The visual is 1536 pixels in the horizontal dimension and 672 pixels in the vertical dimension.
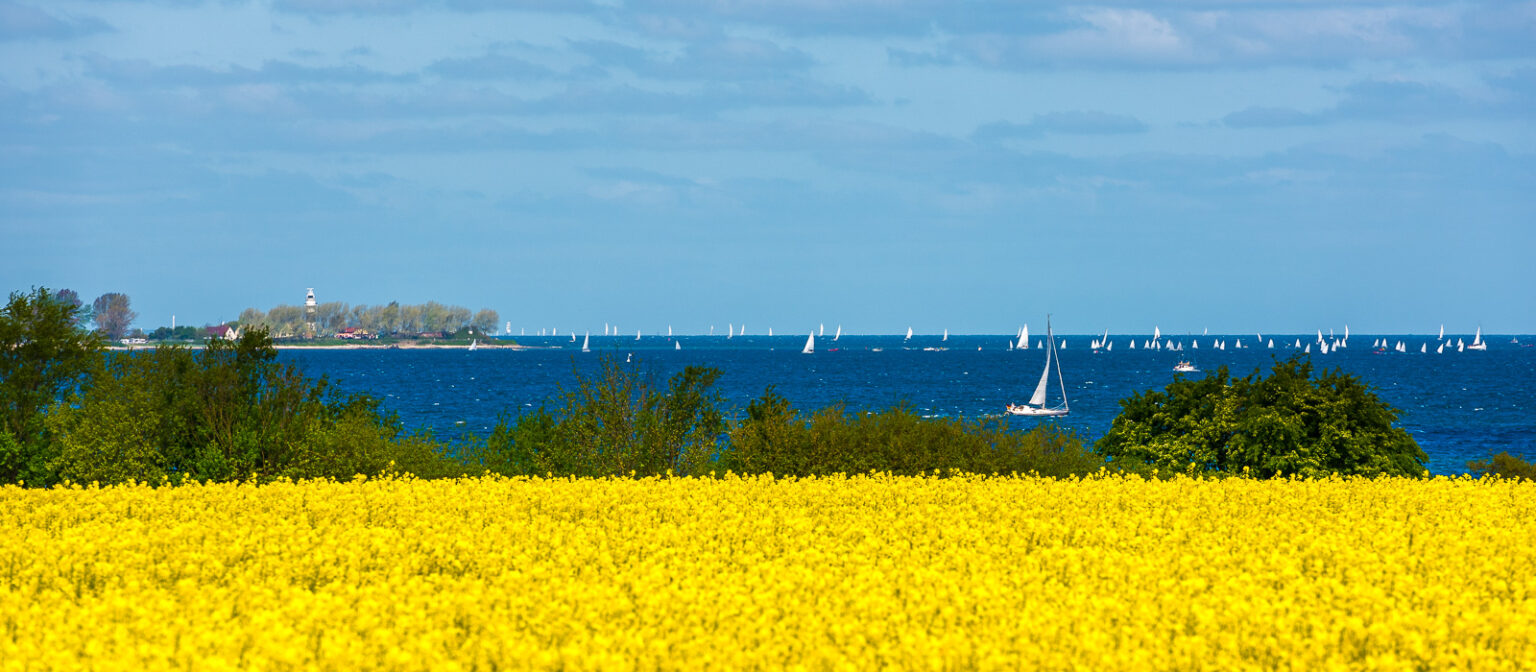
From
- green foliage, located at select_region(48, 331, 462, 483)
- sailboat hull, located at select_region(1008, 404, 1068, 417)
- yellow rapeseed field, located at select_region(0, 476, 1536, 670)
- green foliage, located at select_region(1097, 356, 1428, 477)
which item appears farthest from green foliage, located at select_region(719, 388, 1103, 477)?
sailboat hull, located at select_region(1008, 404, 1068, 417)

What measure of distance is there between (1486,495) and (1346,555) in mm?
6272

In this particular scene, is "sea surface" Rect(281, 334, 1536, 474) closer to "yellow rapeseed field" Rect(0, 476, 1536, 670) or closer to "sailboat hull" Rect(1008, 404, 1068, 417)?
"sailboat hull" Rect(1008, 404, 1068, 417)

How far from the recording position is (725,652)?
27.8 ft

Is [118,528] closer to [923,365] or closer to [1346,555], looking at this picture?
[1346,555]

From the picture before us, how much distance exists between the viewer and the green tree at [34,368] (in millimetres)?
21750

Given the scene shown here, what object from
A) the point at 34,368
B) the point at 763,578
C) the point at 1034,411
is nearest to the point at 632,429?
the point at 34,368

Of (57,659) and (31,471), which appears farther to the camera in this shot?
(31,471)

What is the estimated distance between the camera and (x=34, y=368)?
22.8 meters

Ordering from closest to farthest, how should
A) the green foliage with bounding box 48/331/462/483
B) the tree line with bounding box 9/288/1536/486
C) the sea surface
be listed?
1. the green foliage with bounding box 48/331/462/483
2. the tree line with bounding box 9/288/1536/486
3. the sea surface

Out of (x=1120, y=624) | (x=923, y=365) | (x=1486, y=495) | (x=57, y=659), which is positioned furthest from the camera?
(x=923, y=365)

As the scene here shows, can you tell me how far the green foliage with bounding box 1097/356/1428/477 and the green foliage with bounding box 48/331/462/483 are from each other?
1342cm

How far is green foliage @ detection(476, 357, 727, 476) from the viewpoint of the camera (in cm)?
2319

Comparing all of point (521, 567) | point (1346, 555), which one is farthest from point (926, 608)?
point (1346, 555)

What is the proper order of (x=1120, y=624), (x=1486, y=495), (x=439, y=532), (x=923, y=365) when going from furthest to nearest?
(x=923, y=365)
(x=1486, y=495)
(x=439, y=532)
(x=1120, y=624)
